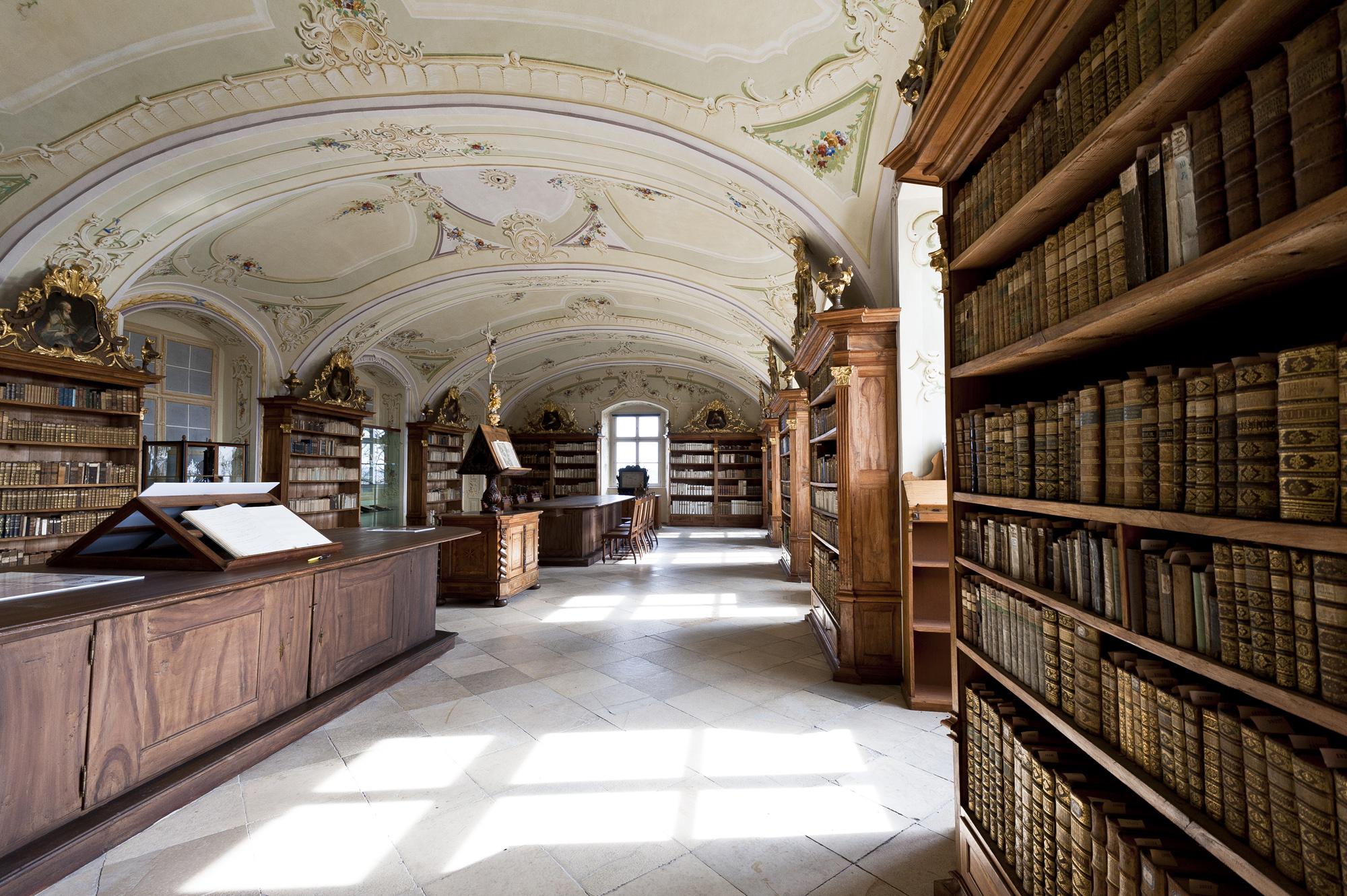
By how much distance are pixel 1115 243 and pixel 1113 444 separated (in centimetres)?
42

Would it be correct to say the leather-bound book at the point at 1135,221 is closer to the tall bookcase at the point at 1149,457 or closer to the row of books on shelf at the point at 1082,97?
the tall bookcase at the point at 1149,457

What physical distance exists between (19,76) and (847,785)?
694 centimetres

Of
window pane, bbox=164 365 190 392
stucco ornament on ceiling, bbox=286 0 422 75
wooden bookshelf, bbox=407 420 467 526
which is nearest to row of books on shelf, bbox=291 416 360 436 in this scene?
window pane, bbox=164 365 190 392

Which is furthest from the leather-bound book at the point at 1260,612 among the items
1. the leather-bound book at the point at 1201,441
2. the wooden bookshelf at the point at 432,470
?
the wooden bookshelf at the point at 432,470

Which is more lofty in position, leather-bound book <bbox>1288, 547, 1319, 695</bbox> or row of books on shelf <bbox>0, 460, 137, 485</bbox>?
row of books on shelf <bbox>0, 460, 137, 485</bbox>

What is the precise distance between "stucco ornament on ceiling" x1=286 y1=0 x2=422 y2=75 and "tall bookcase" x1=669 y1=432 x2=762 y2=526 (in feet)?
41.2

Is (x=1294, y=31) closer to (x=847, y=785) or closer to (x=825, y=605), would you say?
(x=847, y=785)

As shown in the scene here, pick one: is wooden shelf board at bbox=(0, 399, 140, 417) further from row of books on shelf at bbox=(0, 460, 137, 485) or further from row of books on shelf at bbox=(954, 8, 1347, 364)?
row of books on shelf at bbox=(954, 8, 1347, 364)

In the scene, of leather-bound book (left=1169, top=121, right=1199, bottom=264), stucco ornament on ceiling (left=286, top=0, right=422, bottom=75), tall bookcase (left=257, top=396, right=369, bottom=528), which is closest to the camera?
leather-bound book (left=1169, top=121, right=1199, bottom=264)

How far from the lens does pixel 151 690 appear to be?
2535 mm

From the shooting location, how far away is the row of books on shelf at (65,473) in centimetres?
585

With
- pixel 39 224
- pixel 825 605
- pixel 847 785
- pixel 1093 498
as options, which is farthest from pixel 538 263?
pixel 1093 498

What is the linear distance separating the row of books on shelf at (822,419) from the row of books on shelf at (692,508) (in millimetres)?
10670

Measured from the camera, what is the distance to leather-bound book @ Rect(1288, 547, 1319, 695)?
0.90 metres
